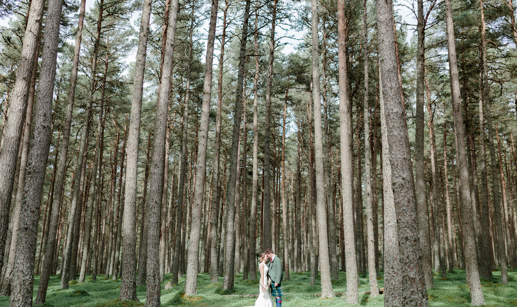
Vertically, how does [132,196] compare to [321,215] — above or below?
above

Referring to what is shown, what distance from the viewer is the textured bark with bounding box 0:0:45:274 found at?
714cm

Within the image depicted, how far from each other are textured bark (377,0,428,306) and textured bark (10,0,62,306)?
711 centimetres

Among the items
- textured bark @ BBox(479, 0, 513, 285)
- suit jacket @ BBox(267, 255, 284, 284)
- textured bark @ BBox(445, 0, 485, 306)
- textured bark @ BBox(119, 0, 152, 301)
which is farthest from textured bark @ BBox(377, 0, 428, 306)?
textured bark @ BBox(479, 0, 513, 285)

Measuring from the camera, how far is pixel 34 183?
7074 mm

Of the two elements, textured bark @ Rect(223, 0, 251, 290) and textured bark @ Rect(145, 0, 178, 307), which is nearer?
textured bark @ Rect(145, 0, 178, 307)

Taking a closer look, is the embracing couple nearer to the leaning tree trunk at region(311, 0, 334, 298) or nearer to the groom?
the groom

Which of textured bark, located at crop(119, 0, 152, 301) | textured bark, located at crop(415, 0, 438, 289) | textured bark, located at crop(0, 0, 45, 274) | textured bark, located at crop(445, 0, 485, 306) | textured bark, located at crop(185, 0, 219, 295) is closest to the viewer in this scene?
textured bark, located at crop(0, 0, 45, 274)

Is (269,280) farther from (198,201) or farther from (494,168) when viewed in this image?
(494,168)

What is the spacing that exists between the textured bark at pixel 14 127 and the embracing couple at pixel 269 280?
589 cm

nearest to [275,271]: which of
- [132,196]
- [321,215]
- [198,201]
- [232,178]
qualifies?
[321,215]

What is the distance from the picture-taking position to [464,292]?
11.4 m

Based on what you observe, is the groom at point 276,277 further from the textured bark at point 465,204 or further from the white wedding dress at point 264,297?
the textured bark at point 465,204

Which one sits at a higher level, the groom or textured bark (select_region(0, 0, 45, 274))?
textured bark (select_region(0, 0, 45, 274))

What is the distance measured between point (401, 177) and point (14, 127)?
8.28 m
